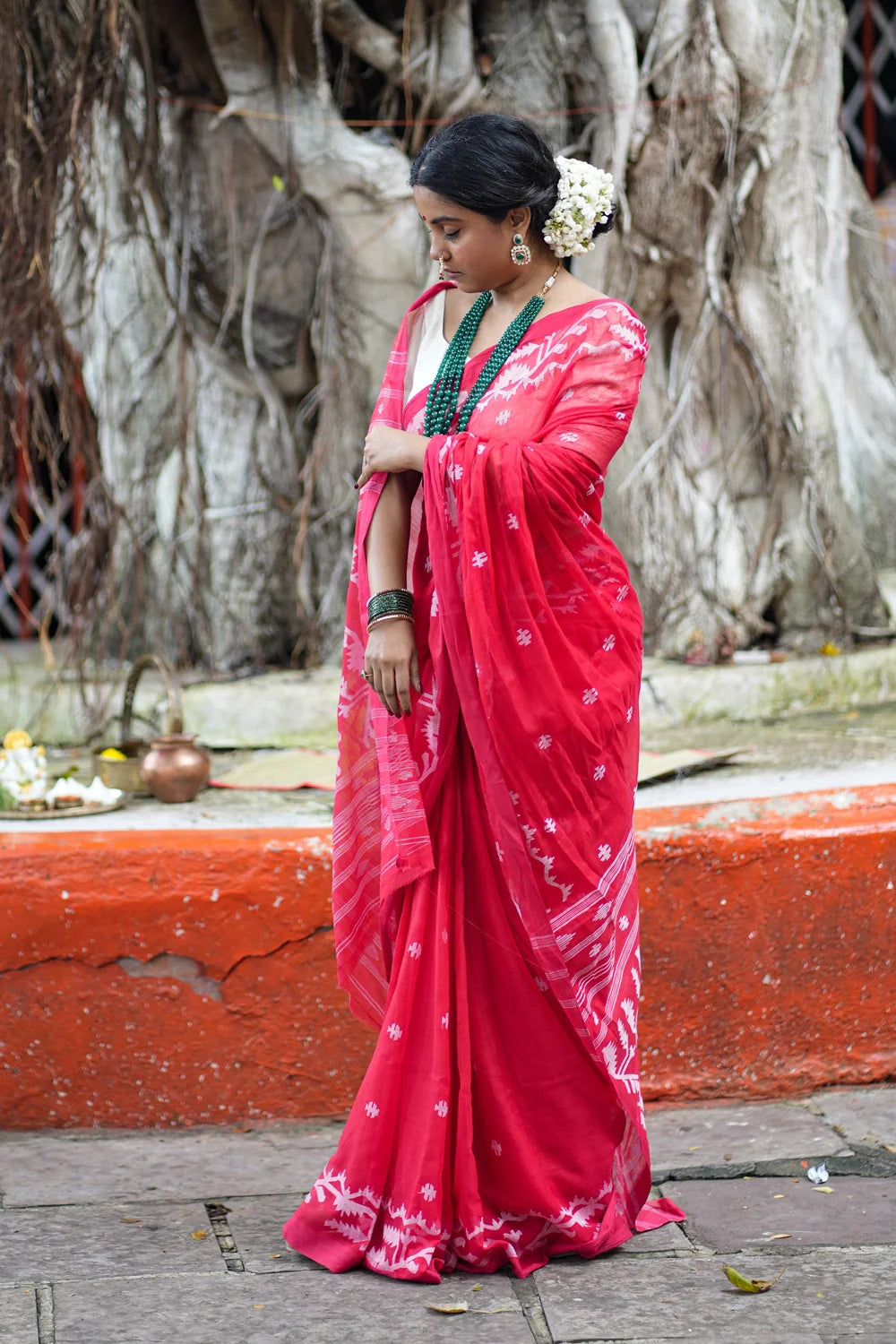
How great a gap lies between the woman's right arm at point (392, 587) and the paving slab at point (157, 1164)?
37.2 inches

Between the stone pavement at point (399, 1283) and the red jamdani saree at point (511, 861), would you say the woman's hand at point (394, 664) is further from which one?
the stone pavement at point (399, 1283)

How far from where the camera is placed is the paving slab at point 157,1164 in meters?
2.64

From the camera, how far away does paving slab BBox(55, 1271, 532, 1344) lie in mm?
2057

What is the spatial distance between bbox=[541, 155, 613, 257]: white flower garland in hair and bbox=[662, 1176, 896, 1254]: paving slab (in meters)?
1.50

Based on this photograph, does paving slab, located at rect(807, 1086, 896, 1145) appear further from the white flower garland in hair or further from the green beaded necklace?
the white flower garland in hair

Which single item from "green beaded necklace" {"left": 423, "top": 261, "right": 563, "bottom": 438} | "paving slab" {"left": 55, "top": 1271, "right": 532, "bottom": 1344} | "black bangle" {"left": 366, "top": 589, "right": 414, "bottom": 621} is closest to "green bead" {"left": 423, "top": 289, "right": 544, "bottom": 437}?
"green beaded necklace" {"left": 423, "top": 261, "right": 563, "bottom": 438}

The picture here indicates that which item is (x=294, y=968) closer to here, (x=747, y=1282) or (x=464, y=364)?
(x=747, y=1282)

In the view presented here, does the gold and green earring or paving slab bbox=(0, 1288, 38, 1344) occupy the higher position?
the gold and green earring

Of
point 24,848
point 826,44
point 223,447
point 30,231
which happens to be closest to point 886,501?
point 826,44

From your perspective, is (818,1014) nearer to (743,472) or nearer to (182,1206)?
(182,1206)

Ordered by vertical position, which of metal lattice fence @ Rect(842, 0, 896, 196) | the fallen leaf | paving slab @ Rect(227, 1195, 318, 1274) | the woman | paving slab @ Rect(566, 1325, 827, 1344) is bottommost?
paving slab @ Rect(227, 1195, 318, 1274)

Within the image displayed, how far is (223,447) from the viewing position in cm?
526

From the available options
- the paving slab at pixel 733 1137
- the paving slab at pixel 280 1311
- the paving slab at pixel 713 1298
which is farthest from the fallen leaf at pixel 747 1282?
the paving slab at pixel 733 1137

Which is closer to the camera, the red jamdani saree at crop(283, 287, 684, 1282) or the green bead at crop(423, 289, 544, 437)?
the red jamdani saree at crop(283, 287, 684, 1282)
